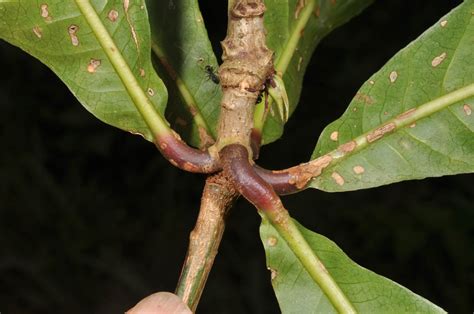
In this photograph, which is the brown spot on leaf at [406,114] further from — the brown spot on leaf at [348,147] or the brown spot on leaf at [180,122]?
the brown spot on leaf at [180,122]

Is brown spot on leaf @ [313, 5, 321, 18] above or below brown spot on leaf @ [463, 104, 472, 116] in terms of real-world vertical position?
above

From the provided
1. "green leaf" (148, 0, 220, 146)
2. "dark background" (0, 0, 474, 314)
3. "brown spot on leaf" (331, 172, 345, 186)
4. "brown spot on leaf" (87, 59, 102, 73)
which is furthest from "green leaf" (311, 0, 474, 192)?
"dark background" (0, 0, 474, 314)

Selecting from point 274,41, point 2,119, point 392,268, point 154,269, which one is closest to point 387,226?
point 392,268

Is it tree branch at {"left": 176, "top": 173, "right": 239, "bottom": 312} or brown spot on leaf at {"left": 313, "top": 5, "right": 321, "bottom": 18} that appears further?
brown spot on leaf at {"left": 313, "top": 5, "right": 321, "bottom": 18}

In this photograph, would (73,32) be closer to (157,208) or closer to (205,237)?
(205,237)

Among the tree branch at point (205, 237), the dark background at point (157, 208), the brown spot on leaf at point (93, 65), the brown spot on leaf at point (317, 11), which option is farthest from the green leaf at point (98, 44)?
the dark background at point (157, 208)

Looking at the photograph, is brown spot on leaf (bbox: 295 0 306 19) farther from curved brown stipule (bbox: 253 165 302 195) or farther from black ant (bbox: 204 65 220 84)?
curved brown stipule (bbox: 253 165 302 195)

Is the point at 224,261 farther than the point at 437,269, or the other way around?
the point at 224,261

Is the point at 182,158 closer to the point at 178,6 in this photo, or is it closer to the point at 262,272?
the point at 178,6
